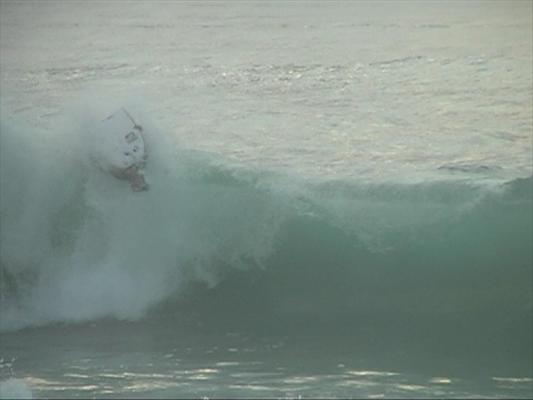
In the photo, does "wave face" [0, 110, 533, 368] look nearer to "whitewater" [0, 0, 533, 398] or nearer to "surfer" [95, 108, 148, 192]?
"whitewater" [0, 0, 533, 398]

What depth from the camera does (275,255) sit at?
11867mm

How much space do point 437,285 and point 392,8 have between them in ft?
53.2

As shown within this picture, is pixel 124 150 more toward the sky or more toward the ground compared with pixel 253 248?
more toward the sky

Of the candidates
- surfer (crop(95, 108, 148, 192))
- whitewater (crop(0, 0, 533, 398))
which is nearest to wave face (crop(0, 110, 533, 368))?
whitewater (crop(0, 0, 533, 398))

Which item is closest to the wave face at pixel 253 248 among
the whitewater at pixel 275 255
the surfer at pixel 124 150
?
the whitewater at pixel 275 255

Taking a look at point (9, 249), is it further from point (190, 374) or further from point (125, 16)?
point (125, 16)

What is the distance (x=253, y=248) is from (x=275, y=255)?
0.20 metres

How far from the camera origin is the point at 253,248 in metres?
12.0

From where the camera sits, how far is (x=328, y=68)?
20828mm

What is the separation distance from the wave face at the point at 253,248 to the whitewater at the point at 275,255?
2 cm

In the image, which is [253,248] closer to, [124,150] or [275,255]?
[275,255]

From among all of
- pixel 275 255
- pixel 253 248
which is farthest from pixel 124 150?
pixel 275 255

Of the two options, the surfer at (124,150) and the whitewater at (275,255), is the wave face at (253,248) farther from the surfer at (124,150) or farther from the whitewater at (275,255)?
the surfer at (124,150)

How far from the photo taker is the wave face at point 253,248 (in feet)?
36.6
